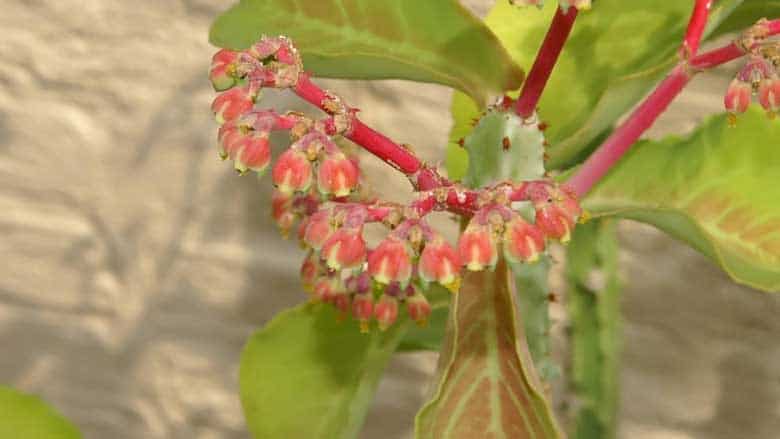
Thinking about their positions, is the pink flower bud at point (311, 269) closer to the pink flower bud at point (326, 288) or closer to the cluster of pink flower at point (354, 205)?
the pink flower bud at point (326, 288)

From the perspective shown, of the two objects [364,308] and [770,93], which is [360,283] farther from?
[770,93]

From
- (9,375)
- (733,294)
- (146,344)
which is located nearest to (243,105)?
(733,294)

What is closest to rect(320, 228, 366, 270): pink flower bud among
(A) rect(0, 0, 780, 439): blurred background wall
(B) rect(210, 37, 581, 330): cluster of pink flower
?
(B) rect(210, 37, 581, 330): cluster of pink flower

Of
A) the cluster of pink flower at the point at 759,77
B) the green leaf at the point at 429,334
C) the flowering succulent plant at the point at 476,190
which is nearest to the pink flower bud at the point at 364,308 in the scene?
the flowering succulent plant at the point at 476,190

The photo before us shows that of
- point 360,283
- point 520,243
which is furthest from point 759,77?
point 360,283

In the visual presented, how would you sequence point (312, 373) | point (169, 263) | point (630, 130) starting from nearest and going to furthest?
point (630, 130), point (312, 373), point (169, 263)

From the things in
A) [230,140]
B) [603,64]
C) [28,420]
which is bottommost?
[28,420]

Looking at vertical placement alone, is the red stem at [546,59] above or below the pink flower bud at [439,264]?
above
